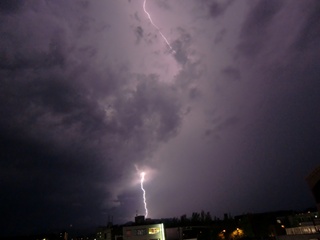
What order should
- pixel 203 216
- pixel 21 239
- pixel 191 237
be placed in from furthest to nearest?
1. pixel 203 216
2. pixel 21 239
3. pixel 191 237

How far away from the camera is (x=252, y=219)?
5875 cm

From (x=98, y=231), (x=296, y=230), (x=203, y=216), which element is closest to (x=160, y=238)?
(x=98, y=231)

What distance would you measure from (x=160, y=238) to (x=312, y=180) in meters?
32.2

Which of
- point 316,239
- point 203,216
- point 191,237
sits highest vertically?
point 203,216

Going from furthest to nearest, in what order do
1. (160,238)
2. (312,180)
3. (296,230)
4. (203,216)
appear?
(203,216) < (160,238) < (296,230) < (312,180)

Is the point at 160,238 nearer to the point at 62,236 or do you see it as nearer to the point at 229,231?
the point at 229,231

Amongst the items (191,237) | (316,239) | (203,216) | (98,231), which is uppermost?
(203,216)

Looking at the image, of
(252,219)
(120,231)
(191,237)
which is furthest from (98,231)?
(252,219)

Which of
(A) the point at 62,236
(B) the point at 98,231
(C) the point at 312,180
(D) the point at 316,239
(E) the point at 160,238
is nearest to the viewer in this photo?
(D) the point at 316,239

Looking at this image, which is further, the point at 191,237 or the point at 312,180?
the point at 191,237

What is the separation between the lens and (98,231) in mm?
59469

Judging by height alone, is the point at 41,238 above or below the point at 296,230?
above

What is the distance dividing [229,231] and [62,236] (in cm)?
5296

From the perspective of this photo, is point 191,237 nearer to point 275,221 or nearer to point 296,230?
point 275,221
